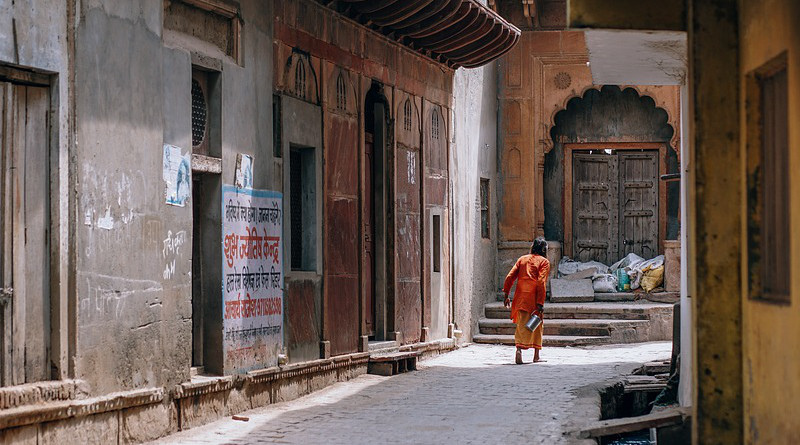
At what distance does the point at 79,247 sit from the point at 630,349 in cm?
1139

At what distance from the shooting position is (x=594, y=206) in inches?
870

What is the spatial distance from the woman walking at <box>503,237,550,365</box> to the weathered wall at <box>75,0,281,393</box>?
6280 millimetres

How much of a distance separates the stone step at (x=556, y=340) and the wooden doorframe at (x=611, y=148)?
3415 millimetres

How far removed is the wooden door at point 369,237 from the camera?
14.6 meters

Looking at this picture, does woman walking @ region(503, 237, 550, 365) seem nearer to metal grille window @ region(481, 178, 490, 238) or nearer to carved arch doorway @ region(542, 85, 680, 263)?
metal grille window @ region(481, 178, 490, 238)

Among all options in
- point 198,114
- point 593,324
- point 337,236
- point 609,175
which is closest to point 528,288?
point 337,236

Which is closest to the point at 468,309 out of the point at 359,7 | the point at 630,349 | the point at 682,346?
the point at 630,349

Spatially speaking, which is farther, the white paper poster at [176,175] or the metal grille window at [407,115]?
the metal grille window at [407,115]

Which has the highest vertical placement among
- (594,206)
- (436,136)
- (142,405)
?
(436,136)

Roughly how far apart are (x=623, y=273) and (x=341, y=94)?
30.3ft

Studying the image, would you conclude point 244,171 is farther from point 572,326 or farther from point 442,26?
point 572,326

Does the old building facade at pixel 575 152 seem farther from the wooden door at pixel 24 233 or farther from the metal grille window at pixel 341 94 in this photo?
the wooden door at pixel 24 233

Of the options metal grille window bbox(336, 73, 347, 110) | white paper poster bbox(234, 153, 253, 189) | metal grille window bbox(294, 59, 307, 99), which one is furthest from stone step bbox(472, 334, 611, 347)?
white paper poster bbox(234, 153, 253, 189)

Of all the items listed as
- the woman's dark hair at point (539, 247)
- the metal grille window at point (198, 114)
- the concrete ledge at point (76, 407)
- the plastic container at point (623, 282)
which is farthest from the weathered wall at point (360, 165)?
the plastic container at point (623, 282)
